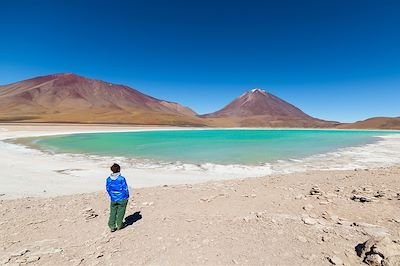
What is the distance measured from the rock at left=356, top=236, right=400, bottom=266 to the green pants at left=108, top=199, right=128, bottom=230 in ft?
13.7

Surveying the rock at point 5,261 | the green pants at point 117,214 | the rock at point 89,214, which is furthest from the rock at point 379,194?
the rock at point 5,261

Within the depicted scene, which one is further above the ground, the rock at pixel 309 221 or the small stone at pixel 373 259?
the small stone at pixel 373 259

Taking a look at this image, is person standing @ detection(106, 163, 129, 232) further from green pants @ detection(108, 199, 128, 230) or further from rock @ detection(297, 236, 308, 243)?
rock @ detection(297, 236, 308, 243)

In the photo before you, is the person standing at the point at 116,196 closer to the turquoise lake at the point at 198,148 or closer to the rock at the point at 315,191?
the rock at the point at 315,191

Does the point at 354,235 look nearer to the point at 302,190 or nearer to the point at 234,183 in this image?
the point at 302,190

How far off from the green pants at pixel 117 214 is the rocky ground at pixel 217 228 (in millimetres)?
181

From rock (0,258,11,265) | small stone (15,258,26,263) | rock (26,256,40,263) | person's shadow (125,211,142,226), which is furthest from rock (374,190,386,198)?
rock (0,258,11,265)

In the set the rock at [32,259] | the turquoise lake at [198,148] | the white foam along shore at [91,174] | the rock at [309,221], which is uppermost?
the rock at [309,221]

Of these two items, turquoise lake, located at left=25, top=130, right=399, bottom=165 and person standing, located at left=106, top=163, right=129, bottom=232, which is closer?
person standing, located at left=106, top=163, right=129, bottom=232

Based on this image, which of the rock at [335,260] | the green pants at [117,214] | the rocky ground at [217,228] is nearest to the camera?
the rock at [335,260]

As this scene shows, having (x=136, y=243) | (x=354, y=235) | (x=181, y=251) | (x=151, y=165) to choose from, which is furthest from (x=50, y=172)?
(x=354, y=235)

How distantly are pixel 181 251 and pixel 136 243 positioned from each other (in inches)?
35.5

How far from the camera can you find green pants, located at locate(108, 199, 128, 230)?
548cm

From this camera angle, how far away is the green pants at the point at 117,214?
5484 millimetres
